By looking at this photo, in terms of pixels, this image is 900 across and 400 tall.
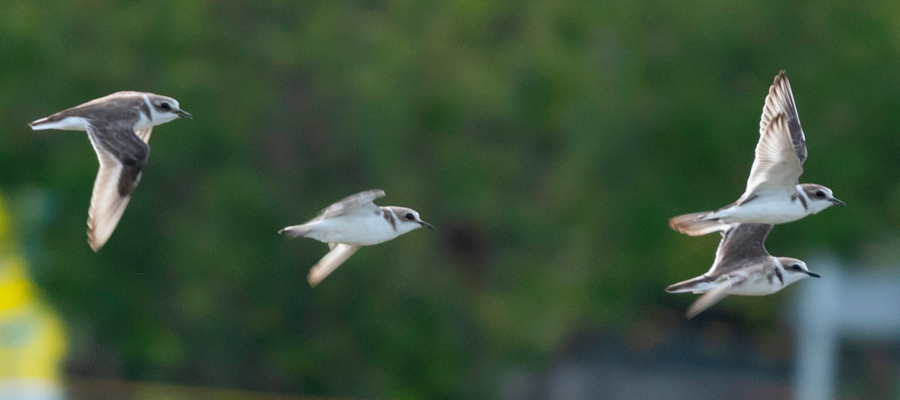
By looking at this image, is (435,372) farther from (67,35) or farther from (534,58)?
(67,35)

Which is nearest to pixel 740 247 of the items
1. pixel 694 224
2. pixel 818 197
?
pixel 694 224

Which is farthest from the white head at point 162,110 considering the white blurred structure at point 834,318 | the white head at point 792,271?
the white blurred structure at point 834,318

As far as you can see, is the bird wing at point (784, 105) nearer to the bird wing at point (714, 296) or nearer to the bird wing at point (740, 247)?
the bird wing at point (740, 247)

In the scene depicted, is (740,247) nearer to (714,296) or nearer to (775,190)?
(775,190)

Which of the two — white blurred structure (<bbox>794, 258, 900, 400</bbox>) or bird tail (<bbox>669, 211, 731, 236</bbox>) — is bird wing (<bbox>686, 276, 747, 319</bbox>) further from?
white blurred structure (<bbox>794, 258, 900, 400</bbox>)

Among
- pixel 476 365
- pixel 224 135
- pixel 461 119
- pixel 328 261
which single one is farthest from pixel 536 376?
pixel 328 261

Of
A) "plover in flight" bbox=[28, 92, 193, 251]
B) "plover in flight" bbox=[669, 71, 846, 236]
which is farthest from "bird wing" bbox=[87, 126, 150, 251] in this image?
"plover in flight" bbox=[669, 71, 846, 236]
